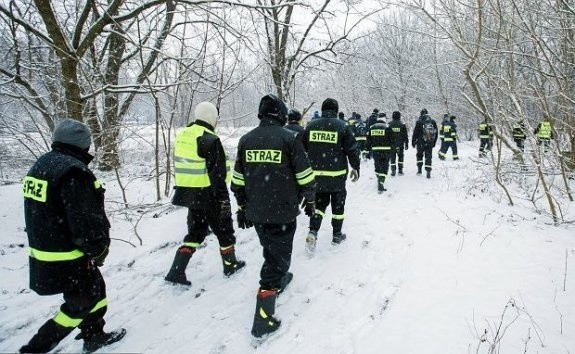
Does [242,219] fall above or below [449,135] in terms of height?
below

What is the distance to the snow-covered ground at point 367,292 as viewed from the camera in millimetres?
3064

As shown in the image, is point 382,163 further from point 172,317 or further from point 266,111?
point 172,317

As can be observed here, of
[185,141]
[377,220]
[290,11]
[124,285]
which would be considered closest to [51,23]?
[185,141]

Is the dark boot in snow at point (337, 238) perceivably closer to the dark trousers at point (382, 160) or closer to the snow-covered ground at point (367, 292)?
the snow-covered ground at point (367, 292)

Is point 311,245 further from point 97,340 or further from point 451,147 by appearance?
point 451,147

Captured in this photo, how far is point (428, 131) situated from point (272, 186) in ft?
29.2

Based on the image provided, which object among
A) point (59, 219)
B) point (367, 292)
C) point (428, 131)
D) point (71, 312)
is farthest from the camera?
point (428, 131)

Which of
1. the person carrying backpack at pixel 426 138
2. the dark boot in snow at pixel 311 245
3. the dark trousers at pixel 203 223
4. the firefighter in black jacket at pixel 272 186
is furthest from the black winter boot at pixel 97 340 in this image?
the person carrying backpack at pixel 426 138

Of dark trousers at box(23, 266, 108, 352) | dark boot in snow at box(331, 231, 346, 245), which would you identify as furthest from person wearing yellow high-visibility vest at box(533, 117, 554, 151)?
dark trousers at box(23, 266, 108, 352)

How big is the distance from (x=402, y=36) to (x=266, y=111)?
1084 inches

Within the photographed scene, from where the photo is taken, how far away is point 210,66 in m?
8.35

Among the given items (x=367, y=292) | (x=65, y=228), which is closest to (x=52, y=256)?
(x=65, y=228)

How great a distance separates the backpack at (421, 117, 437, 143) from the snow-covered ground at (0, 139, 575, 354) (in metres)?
4.50

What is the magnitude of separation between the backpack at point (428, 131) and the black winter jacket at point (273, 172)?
8.42 meters
